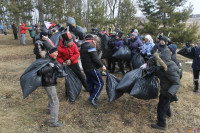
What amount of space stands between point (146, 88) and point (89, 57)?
4.32ft

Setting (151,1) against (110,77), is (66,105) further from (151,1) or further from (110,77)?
(151,1)

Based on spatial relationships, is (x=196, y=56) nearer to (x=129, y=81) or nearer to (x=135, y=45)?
(x=135, y=45)

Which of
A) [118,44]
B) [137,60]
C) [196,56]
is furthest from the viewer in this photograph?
[118,44]

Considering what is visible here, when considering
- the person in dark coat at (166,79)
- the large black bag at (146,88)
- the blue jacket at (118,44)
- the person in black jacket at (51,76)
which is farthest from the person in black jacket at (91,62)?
the blue jacket at (118,44)

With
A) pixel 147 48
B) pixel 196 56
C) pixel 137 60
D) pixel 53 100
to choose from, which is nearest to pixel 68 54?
pixel 53 100

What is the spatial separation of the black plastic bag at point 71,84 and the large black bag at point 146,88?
1280 millimetres

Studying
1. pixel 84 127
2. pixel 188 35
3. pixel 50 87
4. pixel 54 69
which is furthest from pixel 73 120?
pixel 188 35

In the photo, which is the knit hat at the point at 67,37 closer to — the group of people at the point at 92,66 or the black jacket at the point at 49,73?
the group of people at the point at 92,66

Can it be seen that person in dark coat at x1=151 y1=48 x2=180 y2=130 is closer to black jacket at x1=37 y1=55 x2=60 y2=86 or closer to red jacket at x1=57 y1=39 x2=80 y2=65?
black jacket at x1=37 y1=55 x2=60 y2=86

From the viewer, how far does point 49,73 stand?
2.63 meters

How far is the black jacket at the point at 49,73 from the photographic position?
2.55m

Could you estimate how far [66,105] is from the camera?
370cm

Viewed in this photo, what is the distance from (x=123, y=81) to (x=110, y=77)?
288 millimetres

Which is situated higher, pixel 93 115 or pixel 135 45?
pixel 135 45
